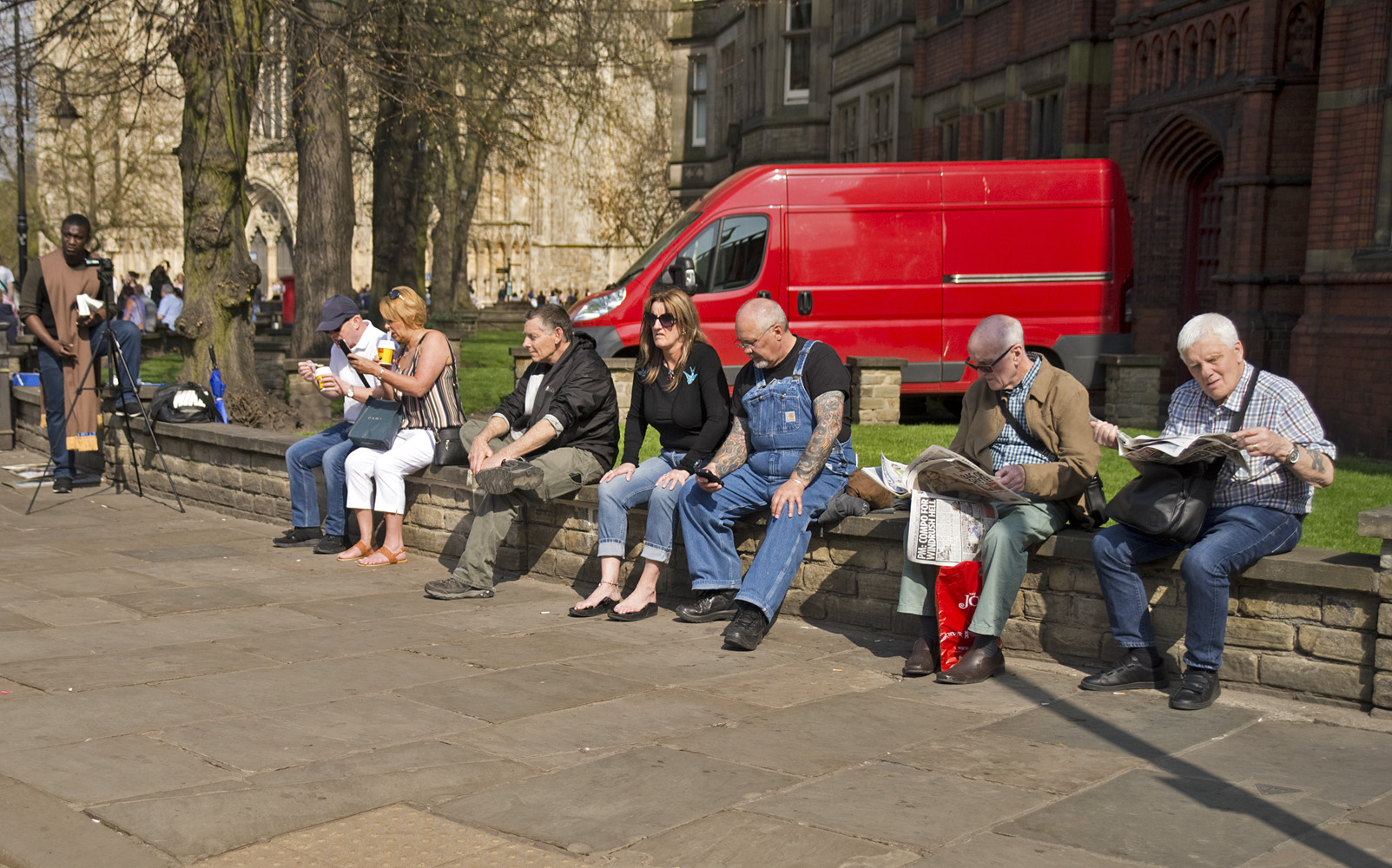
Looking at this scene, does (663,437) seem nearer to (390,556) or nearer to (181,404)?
(390,556)

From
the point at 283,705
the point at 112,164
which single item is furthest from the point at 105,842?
the point at 112,164

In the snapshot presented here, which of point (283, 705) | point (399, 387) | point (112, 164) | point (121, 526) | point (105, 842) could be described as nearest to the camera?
point (105, 842)

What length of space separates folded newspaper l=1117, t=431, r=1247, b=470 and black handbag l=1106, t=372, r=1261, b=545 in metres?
0.09

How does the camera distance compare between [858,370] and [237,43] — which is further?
[858,370]

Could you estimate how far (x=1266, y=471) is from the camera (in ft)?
18.9

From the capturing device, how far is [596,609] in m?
7.52

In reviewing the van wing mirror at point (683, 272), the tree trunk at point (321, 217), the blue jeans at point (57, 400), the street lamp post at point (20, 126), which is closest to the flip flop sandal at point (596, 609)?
the blue jeans at point (57, 400)

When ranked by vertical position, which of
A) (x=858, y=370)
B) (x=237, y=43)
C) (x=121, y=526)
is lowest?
(x=121, y=526)

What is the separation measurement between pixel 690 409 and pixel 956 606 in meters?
2.06

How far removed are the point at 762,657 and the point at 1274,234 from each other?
11.4 meters

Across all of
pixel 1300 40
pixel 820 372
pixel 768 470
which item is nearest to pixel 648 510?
pixel 768 470

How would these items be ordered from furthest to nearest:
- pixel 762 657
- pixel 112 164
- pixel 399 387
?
pixel 112 164 < pixel 399 387 < pixel 762 657

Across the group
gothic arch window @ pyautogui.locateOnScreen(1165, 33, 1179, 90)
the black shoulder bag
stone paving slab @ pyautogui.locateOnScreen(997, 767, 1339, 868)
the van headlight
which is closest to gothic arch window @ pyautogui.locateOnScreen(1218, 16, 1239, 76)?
gothic arch window @ pyautogui.locateOnScreen(1165, 33, 1179, 90)

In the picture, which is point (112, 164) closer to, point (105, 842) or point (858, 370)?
point (858, 370)
